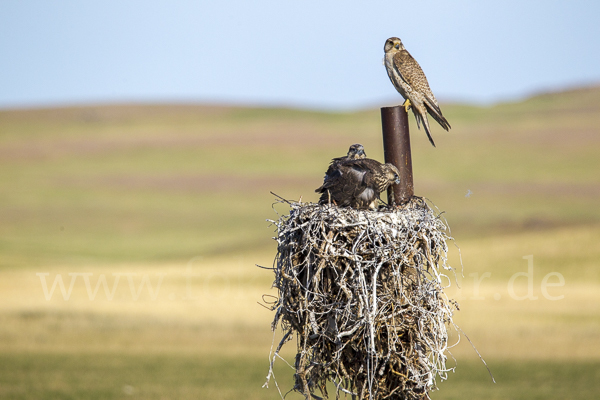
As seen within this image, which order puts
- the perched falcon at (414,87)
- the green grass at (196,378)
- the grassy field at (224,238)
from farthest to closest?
the grassy field at (224,238), the green grass at (196,378), the perched falcon at (414,87)

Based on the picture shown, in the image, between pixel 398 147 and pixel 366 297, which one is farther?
pixel 398 147

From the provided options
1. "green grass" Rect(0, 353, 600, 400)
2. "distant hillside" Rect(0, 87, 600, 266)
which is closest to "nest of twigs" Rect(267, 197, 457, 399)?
"green grass" Rect(0, 353, 600, 400)

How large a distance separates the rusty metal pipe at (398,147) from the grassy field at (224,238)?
1089cm

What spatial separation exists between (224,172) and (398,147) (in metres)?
66.7

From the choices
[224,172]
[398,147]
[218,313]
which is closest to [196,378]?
[218,313]

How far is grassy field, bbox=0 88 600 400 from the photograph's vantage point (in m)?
19.8

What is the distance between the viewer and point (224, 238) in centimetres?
5450

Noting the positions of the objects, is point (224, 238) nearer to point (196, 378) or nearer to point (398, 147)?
point (196, 378)

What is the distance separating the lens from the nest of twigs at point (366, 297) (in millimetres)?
5250

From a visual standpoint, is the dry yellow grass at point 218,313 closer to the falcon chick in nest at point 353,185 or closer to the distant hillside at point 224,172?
the distant hillside at point 224,172

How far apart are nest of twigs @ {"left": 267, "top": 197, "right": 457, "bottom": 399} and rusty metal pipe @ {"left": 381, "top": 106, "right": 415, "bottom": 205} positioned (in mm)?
257

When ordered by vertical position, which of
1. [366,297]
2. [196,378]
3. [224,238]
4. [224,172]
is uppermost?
[366,297]

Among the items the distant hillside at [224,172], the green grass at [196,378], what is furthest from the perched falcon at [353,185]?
the distant hillside at [224,172]

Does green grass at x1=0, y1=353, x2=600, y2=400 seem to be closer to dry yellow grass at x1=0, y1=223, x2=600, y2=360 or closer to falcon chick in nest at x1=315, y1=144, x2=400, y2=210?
dry yellow grass at x1=0, y1=223, x2=600, y2=360
